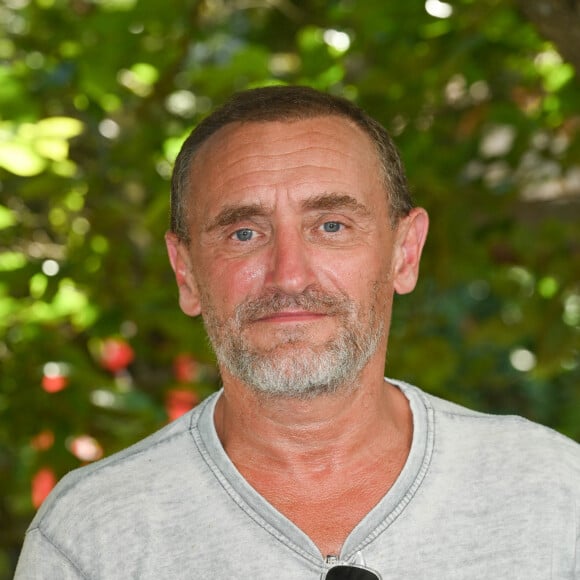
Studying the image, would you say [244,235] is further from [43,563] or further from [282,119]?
[43,563]

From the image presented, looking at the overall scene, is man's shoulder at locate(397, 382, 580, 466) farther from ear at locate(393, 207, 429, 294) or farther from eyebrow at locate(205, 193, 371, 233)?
eyebrow at locate(205, 193, 371, 233)

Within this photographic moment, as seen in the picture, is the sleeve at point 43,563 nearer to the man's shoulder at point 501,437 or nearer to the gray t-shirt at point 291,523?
the gray t-shirt at point 291,523

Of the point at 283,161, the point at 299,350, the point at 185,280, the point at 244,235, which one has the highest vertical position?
the point at 283,161

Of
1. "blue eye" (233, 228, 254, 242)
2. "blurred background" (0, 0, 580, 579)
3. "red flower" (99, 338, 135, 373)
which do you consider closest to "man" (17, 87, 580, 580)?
"blue eye" (233, 228, 254, 242)

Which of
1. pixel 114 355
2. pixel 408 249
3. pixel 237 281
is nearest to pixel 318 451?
pixel 237 281

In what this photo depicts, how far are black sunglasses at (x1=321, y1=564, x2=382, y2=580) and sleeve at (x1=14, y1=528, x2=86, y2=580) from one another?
468 millimetres

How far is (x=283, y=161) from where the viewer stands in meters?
2.02

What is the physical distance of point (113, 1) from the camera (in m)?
2.25

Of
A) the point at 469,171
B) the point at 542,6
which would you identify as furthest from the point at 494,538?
the point at 469,171

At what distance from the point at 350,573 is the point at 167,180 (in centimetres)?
129

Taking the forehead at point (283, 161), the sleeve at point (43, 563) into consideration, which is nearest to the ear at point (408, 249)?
the forehead at point (283, 161)

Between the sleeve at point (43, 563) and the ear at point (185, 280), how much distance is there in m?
0.55

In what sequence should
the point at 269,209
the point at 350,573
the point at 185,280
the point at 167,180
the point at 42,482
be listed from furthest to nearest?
the point at 167,180
the point at 42,482
the point at 185,280
the point at 269,209
the point at 350,573

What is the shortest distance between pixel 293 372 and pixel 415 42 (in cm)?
121
